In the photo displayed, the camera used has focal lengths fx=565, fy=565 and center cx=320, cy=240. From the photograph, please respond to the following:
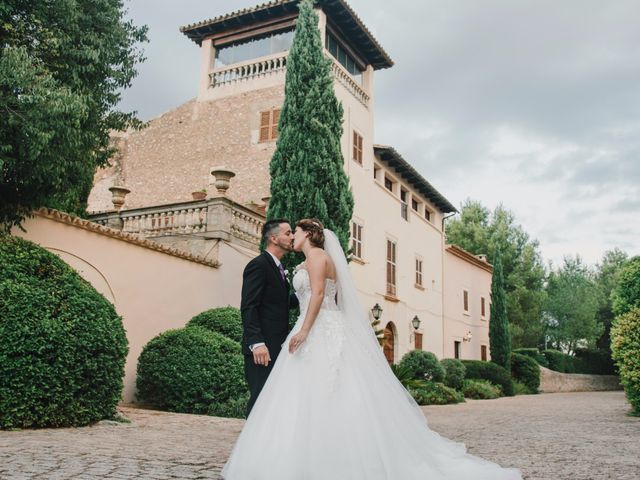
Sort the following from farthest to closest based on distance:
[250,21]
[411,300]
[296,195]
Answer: [411,300], [250,21], [296,195]

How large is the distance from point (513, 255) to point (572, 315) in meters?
5.07

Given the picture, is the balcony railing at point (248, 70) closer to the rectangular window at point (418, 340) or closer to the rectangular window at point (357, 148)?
the rectangular window at point (357, 148)

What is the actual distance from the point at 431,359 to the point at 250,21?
38.3 feet

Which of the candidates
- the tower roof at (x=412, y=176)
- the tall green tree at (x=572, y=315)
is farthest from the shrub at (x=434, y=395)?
the tall green tree at (x=572, y=315)

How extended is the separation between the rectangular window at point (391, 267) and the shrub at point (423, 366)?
3.57 meters

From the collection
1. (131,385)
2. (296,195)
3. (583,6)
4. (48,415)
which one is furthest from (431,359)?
(48,415)

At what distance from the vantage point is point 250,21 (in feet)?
56.2

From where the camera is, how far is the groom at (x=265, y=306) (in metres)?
4.07

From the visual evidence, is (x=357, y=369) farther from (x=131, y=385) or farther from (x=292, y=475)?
(x=131, y=385)

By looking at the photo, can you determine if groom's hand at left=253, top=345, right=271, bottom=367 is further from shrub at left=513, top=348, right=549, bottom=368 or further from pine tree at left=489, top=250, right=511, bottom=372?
shrub at left=513, top=348, right=549, bottom=368

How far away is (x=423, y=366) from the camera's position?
1709 centimetres

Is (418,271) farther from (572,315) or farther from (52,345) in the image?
(52,345)

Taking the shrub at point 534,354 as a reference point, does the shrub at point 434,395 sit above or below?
below

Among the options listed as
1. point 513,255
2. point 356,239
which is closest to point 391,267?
point 356,239
